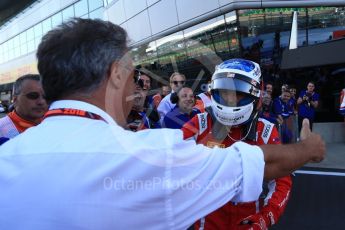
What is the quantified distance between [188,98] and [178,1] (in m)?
11.6

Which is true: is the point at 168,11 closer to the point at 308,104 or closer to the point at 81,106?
the point at 308,104

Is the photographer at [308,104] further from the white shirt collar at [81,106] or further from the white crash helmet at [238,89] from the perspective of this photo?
the white shirt collar at [81,106]

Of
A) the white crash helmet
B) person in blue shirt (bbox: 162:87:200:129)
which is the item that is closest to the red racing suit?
the white crash helmet

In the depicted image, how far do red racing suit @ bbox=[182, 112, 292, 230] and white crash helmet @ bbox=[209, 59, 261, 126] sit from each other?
0.35ft

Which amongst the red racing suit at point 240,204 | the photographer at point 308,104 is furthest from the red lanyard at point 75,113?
the photographer at point 308,104

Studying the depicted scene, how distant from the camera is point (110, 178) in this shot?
1089 millimetres

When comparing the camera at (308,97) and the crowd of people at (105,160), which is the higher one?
the crowd of people at (105,160)

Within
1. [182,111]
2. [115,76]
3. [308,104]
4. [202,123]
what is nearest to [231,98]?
[202,123]

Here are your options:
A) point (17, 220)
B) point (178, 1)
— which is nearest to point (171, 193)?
point (17, 220)

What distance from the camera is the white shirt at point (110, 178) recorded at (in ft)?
3.50

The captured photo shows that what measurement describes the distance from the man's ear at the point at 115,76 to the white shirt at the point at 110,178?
0.21 metres

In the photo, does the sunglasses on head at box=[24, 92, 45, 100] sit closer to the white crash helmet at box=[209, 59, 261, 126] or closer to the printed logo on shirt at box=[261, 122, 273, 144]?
the white crash helmet at box=[209, 59, 261, 126]

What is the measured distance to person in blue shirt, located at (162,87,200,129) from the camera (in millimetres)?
4584

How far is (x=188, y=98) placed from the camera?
5.02 meters
